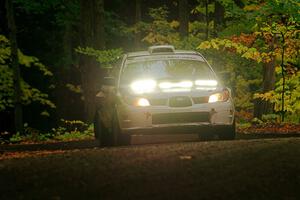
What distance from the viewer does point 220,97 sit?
38.4 ft

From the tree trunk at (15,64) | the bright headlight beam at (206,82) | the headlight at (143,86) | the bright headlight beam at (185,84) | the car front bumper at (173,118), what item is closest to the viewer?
the car front bumper at (173,118)

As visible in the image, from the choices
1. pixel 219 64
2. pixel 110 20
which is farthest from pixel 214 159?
pixel 110 20

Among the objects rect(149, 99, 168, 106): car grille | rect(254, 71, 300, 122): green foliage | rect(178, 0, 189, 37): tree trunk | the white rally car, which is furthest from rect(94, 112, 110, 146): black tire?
rect(178, 0, 189, 37): tree trunk

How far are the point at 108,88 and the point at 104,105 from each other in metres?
0.58

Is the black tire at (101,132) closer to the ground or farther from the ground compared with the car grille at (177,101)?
closer to the ground

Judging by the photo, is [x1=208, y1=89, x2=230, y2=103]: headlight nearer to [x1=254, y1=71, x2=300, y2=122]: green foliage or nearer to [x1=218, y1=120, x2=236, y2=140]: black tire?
[x1=218, y1=120, x2=236, y2=140]: black tire

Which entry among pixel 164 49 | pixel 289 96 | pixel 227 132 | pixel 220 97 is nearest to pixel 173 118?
pixel 220 97

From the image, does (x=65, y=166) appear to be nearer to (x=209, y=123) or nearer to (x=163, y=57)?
(x=209, y=123)

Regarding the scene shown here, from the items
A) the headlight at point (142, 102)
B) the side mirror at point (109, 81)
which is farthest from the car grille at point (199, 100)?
the side mirror at point (109, 81)

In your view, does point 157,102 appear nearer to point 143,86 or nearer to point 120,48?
point 143,86

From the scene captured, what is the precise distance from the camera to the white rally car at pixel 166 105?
1123 cm

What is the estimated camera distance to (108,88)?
12.3 meters

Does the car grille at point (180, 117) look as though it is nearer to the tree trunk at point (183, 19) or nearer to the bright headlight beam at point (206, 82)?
the bright headlight beam at point (206, 82)

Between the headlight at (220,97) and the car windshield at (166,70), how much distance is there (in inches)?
20.5
